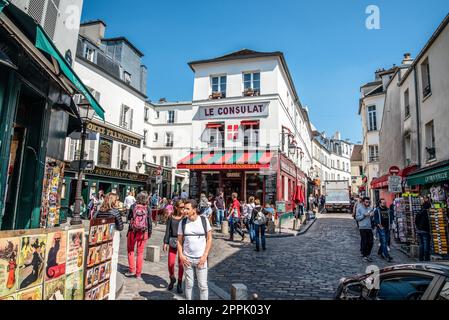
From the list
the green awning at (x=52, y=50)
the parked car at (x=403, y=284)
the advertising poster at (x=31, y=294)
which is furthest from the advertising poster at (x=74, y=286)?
the green awning at (x=52, y=50)

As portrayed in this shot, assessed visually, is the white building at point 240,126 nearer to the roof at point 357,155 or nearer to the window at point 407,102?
the window at point 407,102

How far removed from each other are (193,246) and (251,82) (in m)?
18.1

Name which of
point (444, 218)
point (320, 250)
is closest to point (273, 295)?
point (320, 250)

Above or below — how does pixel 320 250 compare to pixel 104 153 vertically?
below

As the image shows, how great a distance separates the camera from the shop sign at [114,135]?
822 inches

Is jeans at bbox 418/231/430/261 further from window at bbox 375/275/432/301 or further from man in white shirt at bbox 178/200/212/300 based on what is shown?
man in white shirt at bbox 178/200/212/300

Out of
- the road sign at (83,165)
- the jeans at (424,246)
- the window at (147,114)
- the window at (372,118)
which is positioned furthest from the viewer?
the window at (147,114)

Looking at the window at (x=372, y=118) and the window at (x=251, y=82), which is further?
the window at (x=372, y=118)

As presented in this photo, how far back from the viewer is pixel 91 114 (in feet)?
29.6

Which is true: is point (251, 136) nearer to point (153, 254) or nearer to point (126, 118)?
point (126, 118)

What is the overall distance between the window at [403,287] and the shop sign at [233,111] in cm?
1750

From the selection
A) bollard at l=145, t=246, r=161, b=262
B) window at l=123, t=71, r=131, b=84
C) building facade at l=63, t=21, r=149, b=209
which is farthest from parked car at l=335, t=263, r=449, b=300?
window at l=123, t=71, r=131, b=84

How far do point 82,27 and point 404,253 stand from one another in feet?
93.0
